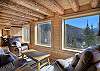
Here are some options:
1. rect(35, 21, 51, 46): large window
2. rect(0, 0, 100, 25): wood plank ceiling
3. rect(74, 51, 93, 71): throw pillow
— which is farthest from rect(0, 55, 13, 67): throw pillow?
rect(35, 21, 51, 46): large window

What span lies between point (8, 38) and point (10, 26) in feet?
3.07

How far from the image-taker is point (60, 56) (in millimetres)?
4406

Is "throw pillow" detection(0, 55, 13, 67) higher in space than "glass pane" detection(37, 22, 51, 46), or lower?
lower

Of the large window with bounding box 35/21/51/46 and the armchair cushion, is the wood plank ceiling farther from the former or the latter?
the large window with bounding box 35/21/51/46

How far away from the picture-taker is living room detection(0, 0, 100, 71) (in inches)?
117

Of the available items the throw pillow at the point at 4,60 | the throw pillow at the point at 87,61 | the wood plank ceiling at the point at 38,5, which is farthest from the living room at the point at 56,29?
the throw pillow at the point at 87,61

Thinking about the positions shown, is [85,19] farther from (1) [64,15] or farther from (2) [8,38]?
(2) [8,38]

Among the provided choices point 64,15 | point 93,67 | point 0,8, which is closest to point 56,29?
point 64,15

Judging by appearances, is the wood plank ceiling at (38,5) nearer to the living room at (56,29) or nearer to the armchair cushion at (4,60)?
the living room at (56,29)

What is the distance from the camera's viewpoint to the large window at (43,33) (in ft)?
17.3

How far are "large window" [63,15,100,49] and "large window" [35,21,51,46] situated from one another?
1154 mm

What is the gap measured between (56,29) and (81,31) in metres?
1.11

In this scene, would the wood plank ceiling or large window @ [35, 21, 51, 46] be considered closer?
the wood plank ceiling

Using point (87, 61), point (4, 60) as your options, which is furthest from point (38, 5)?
point (87, 61)
